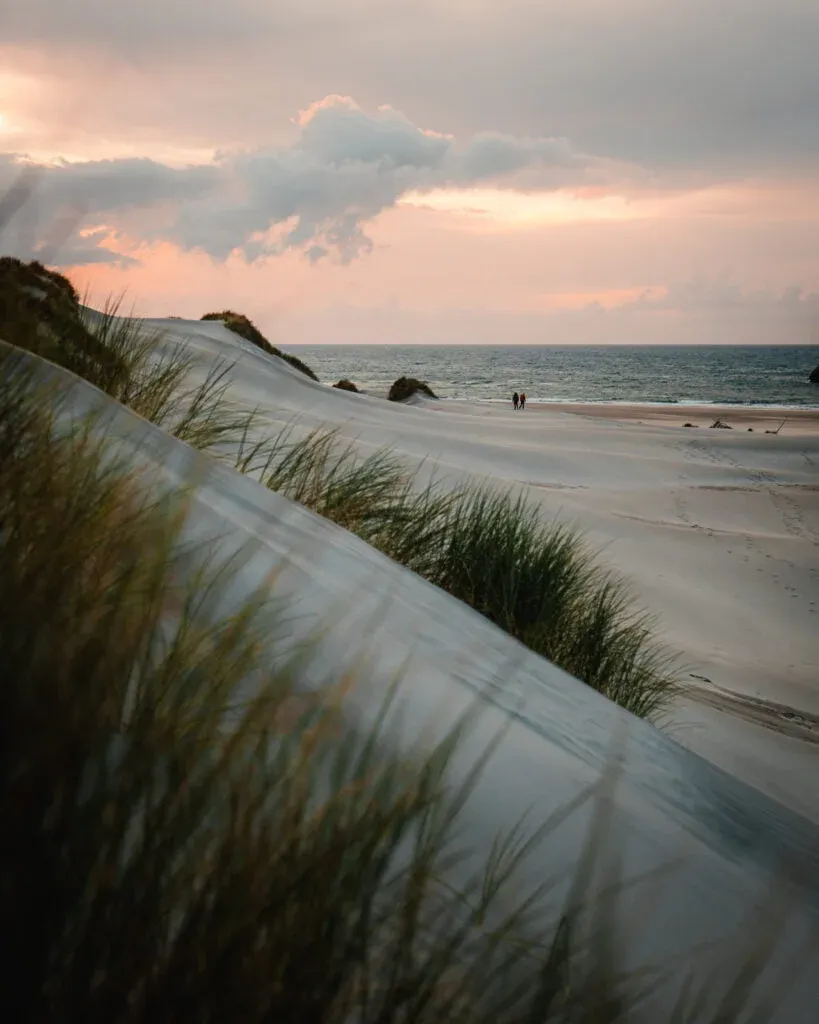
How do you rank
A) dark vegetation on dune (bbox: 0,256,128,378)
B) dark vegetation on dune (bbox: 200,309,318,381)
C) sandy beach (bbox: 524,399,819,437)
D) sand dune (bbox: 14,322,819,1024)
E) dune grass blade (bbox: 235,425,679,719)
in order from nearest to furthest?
sand dune (bbox: 14,322,819,1024) < dark vegetation on dune (bbox: 0,256,128,378) < dune grass blade (bbox: 235,425,679,719) < dark vegetation on dune (bbox: 200,309,318,381) < sandy beach (bbox: 524,399,819,437)

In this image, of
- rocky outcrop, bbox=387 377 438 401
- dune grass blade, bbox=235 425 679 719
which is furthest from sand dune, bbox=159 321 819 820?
rocky outcrop, bbox=387 377 438 401

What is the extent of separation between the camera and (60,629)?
0.95 meters

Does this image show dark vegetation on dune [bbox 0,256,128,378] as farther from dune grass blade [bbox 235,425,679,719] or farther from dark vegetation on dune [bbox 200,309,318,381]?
dark vegetation on dune [bbox 200,309,318,381]

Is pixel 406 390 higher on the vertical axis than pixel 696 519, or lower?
higher

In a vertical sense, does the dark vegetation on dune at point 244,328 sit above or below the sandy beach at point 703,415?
below

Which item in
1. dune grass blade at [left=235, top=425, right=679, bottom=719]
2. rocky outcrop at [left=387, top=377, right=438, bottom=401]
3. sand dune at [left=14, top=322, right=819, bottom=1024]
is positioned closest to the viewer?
sand dune at [left=14, top=322, right=819, bottom=1024]

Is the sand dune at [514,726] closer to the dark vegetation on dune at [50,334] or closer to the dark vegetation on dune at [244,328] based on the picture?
the dark vegetation on dune at [50,334]

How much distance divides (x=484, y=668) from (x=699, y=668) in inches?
142

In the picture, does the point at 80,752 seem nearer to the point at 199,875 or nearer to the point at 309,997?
the point at 199,875

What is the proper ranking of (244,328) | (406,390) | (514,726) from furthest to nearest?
(406,390)
(244,328)
(514,726)

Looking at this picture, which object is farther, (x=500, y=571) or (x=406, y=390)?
(x=406, y=390)

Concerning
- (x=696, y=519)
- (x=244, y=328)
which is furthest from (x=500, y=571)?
(x=244, y=328)

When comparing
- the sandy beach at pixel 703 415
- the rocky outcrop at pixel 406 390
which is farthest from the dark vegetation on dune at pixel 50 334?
the sandy beach at pixel 703 415

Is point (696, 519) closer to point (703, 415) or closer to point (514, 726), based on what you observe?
point (514, 726)
